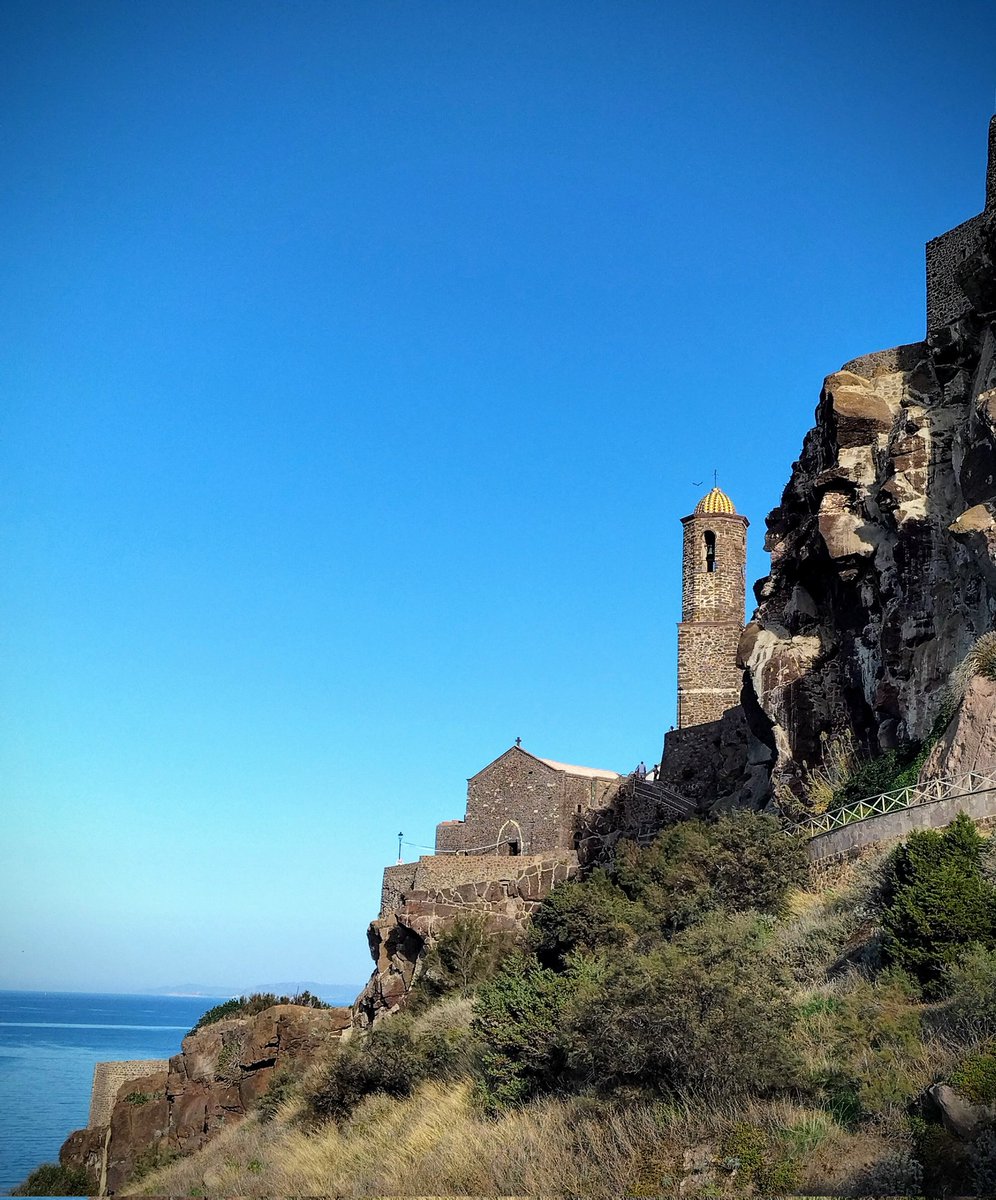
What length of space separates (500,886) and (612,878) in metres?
→ 3.59

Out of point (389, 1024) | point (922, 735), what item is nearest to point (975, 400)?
point (922, 735)

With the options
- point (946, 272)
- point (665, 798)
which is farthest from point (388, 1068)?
point (946, 272)

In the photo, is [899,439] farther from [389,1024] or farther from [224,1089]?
[224,1089]

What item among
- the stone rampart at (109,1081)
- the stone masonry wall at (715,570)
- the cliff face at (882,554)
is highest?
the stone masonry wall at (715,570)

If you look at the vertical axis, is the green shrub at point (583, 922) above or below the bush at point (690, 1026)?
above

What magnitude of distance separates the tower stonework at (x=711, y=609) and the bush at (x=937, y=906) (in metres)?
37.7

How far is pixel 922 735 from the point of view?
87.1 ft

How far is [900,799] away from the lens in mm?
23984

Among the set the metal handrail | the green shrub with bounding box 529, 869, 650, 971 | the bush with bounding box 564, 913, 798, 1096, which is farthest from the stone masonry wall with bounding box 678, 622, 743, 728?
the bush with bounding box 564, 913, 798, 1096

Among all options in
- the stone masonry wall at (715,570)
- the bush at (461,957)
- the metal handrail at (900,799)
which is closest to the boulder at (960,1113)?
the metal handrail at (900,799)

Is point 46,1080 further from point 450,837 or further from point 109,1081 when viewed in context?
point 109,1081

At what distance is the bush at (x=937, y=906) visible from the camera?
16578mm

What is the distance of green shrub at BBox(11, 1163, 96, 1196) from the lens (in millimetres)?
29859

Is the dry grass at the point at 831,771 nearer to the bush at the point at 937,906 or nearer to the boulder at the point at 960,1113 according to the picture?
the bush at the point at 937,906
